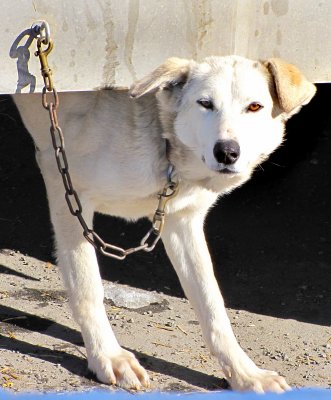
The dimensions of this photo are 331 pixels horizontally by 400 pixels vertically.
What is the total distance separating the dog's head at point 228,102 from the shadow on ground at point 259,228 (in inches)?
55.8

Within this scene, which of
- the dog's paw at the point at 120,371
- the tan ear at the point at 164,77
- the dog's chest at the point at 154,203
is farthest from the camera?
the dog's chest at the point at 154,203

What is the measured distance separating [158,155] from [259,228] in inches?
79.3

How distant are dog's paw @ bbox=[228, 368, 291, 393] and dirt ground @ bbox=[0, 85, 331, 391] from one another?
0.10m

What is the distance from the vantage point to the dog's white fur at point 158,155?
3932 mm

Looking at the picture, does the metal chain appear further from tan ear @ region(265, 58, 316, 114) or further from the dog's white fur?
tan ear @ region(265, 58, 316, 114)

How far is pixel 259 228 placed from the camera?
6.01 m

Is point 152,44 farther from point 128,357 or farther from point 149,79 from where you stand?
point 128,357

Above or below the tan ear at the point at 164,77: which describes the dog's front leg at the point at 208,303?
below

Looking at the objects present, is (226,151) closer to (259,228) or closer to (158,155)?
(158,155)

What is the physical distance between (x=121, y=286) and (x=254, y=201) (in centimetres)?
141

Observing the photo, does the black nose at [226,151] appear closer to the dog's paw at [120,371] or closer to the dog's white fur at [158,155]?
the dog's white fur at [158,155]

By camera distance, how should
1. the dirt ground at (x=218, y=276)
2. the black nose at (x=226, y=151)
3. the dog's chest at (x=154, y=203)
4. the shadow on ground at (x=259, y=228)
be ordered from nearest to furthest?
the black nose at (x=226, y=151) < the dog's chest at (x=154, y=203) < the dirt ground at (x=218, y=276) < the shadow on ground at (x=259, y=228)

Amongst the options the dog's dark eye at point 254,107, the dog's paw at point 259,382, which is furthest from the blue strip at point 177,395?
the dog's dark eye at point 254,107

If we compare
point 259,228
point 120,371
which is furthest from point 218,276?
point 120,371
